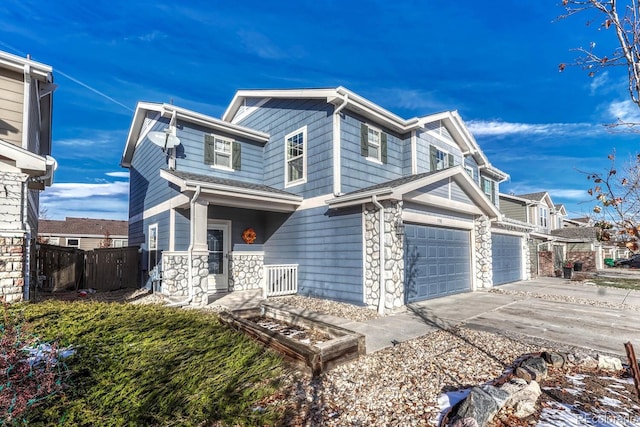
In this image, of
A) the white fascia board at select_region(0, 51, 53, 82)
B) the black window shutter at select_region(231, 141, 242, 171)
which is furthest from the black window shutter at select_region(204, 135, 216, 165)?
the white fascia board at select_region(0, 51, 53, 82)

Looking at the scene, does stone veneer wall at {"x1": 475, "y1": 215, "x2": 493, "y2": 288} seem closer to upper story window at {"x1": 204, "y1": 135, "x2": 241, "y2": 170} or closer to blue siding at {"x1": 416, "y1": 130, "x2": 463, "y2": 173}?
blue siding at {"x1": 416, "y1": 130, "x2": 463, "y2": 173}

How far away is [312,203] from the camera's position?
9664mm

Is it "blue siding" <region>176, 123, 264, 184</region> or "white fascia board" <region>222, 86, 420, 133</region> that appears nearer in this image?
"white fascia board" <region>222, 86, 420, 133</region>

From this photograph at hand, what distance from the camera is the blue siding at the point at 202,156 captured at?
992cm

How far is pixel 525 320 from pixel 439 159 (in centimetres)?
720

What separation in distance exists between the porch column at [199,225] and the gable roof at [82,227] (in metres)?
26.0

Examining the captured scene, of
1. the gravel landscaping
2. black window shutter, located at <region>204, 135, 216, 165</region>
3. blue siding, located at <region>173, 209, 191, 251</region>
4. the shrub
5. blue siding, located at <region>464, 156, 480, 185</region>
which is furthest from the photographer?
blue siding, located at <region>464, 156, 480, 185</region>

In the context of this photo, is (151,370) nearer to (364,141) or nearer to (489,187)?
(364,141)

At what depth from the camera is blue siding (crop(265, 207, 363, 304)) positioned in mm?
8383

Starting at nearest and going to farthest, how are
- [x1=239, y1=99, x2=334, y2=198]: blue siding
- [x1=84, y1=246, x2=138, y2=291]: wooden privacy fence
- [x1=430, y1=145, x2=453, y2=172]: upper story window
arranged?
[x1=239, y1=99, x2=334, y2=198]: blue siding, [x1=84, y1=246, x2=138, y2=291]: wooden privacy fence, [x1=430, y1=145, x2=453, y2=172]: upper story window

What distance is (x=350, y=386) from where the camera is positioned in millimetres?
3678

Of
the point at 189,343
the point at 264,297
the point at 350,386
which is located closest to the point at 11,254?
the point at 189,343

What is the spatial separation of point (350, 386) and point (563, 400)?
88.3 inches

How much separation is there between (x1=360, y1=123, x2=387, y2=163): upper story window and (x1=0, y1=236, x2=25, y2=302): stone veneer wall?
8459mm
